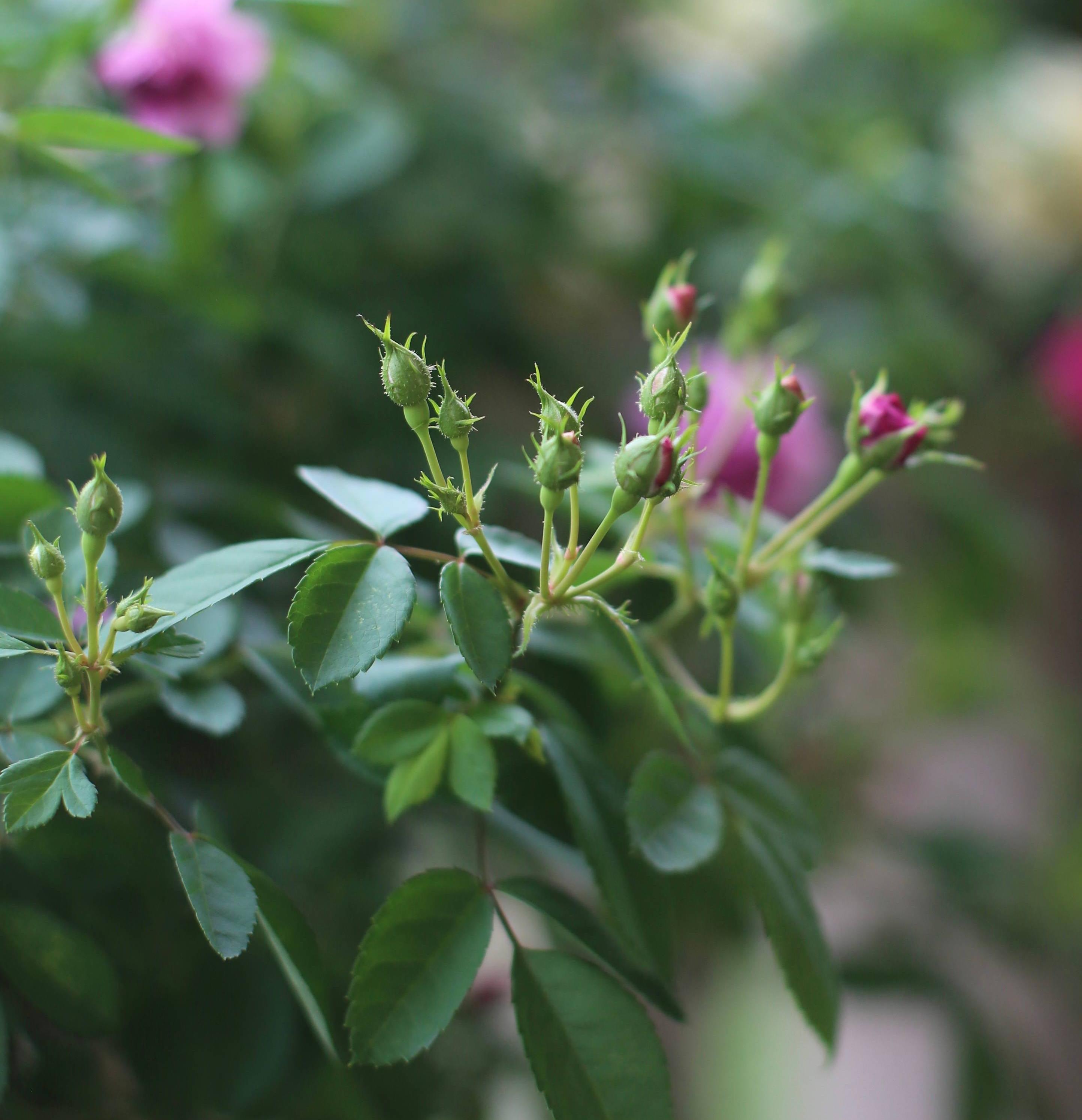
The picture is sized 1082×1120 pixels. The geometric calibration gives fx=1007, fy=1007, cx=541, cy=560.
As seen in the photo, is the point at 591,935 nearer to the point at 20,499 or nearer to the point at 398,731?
the point at 398,731

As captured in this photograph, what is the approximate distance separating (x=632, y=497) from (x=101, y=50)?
0.40 meters

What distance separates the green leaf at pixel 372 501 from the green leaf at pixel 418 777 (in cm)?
5

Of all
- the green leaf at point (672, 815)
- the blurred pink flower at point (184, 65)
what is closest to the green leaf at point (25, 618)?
the green leaf at point (672, 815)

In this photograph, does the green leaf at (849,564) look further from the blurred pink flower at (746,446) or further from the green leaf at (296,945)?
the green leaf at (296,945)

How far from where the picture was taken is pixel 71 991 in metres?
0.23

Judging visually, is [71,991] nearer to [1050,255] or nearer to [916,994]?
[916,994]

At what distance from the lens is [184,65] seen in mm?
450

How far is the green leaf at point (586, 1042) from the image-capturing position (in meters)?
0.20

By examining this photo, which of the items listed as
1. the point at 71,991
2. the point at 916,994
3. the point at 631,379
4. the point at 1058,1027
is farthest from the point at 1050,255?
the point at 71,991

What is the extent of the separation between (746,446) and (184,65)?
30 cm

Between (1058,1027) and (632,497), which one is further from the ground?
(632,497)

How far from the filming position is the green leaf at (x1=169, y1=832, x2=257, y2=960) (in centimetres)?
18

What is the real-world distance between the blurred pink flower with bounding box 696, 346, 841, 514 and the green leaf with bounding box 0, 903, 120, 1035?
20 cm

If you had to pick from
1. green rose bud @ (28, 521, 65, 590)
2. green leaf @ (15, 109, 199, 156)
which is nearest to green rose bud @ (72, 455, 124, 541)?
green rose bud @ (28, 521, 65, 590)
